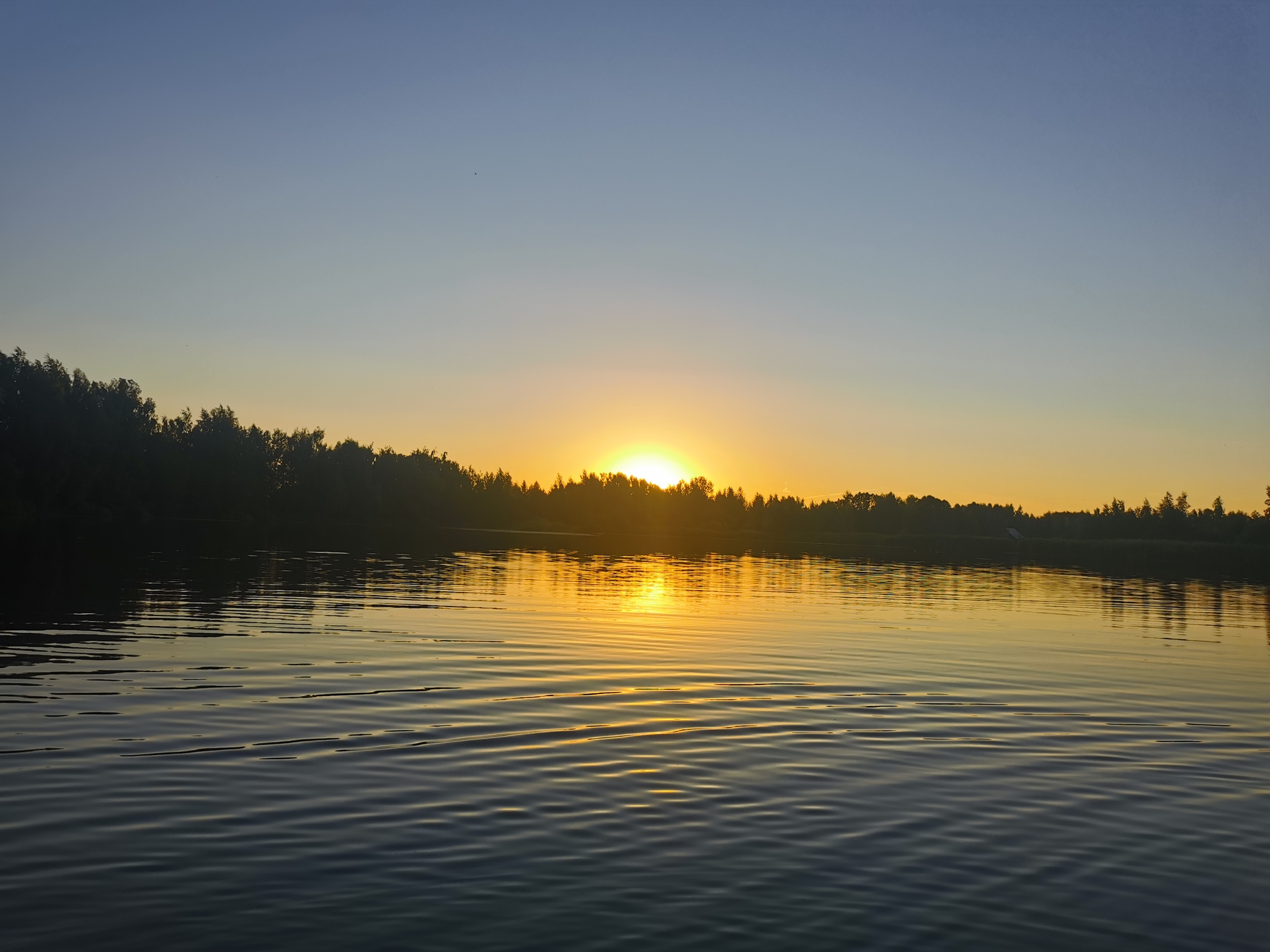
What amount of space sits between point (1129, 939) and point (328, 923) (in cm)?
686

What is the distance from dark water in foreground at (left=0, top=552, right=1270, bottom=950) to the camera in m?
8.77

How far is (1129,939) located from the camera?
8781 millimetres

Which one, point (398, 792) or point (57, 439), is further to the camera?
point (57, 439)

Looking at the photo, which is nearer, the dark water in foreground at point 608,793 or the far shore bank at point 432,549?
the dark water in foreground at point 608,793

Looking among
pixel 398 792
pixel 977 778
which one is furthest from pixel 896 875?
pixel 398 792

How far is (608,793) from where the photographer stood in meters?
12.8

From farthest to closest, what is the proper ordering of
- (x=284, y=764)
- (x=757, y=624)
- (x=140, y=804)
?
1. (x=757, y=624)
2. (x=284, y=764)
3. (x=140, y=804)

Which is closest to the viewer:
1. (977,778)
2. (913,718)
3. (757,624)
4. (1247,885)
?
(1247,885)

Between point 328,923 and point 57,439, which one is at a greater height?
point 57,439

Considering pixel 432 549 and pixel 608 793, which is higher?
pixel 432 549

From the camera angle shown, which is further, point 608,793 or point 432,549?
point 432,549

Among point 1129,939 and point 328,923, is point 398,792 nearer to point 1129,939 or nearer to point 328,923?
point 328,923

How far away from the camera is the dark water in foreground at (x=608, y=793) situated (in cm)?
877

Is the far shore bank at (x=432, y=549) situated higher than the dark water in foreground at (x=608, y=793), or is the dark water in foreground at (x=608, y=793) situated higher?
the far shore bank at (x=432, y=549)
